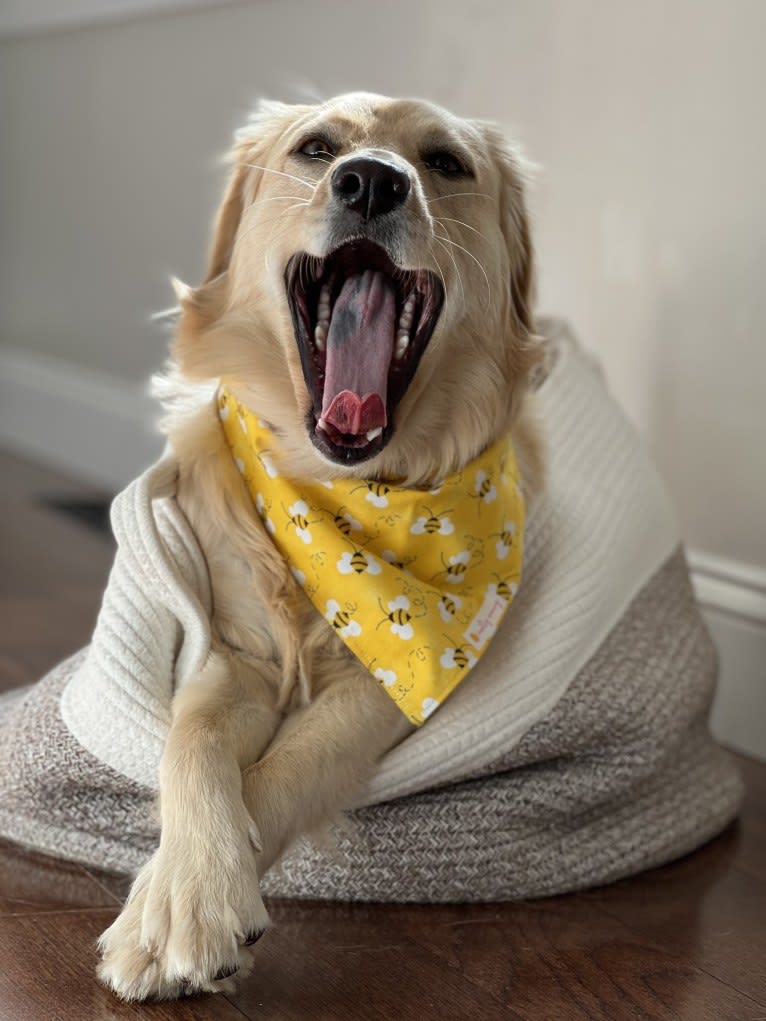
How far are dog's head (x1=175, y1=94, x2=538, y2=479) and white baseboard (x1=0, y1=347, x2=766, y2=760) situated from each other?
2.80ft

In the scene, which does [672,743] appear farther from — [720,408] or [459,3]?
[459,3]

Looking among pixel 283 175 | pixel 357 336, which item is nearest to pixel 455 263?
pixel 357 336

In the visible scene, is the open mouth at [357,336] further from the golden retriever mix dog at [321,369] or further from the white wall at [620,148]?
the white wall at [620,148]

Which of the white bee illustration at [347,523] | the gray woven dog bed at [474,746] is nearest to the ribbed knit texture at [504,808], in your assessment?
the gray woven dog bed at [474,746]

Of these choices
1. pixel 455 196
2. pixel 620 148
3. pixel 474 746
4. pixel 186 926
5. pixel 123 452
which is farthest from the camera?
pixel 123 452

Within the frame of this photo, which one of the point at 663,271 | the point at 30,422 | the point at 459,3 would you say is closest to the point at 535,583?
the point at 663,271

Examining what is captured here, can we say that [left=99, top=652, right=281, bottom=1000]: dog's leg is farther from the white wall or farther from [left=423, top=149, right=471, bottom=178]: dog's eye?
the white wall

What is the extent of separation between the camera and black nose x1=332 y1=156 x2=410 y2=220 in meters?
1.63

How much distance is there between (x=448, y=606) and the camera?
178 cm

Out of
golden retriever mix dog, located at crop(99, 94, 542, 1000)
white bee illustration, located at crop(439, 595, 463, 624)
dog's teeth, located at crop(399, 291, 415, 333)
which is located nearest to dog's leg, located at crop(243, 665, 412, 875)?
golden retriever mix dog, located at crop(99, 94, 542, 1000)

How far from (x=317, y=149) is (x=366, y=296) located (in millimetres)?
219

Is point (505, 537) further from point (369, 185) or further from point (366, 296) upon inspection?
point (369, 185)

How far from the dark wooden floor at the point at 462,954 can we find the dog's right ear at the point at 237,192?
0.85 metres

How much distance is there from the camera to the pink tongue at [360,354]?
1722mm
